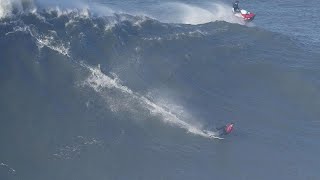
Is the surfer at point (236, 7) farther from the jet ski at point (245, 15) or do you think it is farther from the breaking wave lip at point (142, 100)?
the breaking wave lip at point (142, 100)

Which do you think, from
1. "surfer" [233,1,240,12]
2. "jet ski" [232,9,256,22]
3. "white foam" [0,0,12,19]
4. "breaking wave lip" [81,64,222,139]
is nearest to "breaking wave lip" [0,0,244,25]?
"white foam" [0,0,12,19]

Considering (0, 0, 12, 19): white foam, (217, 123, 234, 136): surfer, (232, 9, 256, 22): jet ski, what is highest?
→ (0, 0, 12, 19): white foam

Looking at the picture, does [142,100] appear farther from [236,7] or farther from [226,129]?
[236,7]

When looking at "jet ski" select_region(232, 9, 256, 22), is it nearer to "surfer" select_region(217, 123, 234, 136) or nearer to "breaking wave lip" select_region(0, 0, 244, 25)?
"breaking wave lip" select_region(0, 0, 244, 25)

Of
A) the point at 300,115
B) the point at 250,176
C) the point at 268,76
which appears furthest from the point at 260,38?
the point at 250,176

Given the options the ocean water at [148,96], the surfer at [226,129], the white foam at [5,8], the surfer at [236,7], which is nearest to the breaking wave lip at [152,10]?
the white foam at [5,8]

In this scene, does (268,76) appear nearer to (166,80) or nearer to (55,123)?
(166,80)
